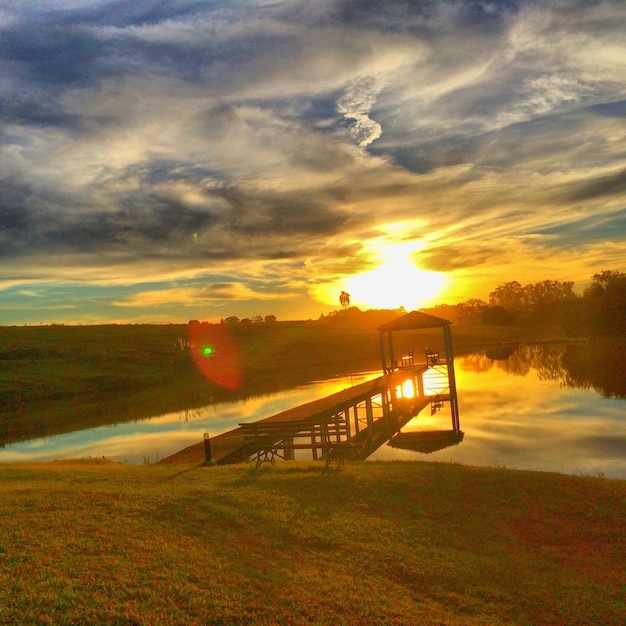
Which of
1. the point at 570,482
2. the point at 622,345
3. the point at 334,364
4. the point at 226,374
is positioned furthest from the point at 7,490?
the point at 622,345

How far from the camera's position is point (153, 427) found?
3172 cm

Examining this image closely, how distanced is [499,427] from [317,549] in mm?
19749

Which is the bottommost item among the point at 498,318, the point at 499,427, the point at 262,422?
the point at 499,427

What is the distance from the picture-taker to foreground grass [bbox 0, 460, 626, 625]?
7.00m

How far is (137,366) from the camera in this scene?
63.5m

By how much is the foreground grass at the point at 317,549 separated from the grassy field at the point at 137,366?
79.5 feet

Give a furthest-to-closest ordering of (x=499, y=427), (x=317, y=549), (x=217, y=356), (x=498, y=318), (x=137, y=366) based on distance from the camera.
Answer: (x=498, y=318) < (x=217, y=356) < (x=137, y=366) < (x=499, y=427) < (x=317, y=549)

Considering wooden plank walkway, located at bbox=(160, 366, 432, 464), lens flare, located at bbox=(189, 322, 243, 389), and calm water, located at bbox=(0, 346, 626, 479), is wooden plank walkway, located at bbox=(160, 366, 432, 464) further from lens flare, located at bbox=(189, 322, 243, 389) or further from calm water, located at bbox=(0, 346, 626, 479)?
lens flare, located at bbox=(189, 322, 243, 389)

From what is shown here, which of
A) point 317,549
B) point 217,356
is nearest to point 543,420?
point 317,549

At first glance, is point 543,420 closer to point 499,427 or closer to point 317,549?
point 499,427

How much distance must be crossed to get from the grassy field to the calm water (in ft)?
15.7

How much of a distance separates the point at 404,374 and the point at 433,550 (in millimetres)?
32471

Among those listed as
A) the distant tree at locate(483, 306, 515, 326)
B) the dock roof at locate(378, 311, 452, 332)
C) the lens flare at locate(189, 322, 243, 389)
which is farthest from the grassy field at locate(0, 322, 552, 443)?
the dock roof at locate(378, 311, 452, 332)

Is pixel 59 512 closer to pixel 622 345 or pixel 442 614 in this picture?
pixel 442 614
